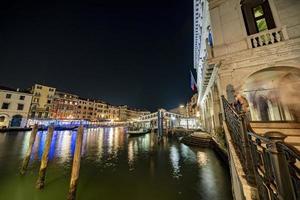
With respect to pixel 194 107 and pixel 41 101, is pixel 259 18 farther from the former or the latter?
pixel 41 101

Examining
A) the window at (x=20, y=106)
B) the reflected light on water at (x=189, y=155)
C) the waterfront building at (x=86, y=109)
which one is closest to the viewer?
the reflected light on water at (x=189, y=155)

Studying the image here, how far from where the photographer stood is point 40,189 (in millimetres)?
6680

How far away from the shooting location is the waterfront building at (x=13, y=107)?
114 feet

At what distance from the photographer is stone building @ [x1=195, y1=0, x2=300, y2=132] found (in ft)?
19.7

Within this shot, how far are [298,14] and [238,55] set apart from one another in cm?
292

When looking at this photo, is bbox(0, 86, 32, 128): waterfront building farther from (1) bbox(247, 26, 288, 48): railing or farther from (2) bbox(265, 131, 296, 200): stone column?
(1) bbox(247, 26, 288, 48): railing

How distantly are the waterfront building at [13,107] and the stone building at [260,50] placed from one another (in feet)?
162


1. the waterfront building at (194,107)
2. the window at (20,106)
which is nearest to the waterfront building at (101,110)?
the window at (20,106)

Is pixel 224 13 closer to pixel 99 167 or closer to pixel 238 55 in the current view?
pixel 238 55

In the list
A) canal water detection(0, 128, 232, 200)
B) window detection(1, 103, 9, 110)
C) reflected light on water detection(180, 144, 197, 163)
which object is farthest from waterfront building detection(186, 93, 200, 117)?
window detection(1, 103, 9, 110)

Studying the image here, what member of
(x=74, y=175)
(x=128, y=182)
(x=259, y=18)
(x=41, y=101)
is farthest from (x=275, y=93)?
(x=41, y=101)

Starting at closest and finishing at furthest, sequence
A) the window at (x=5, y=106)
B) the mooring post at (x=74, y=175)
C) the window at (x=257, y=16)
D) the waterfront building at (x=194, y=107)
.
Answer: the mooring post at (x=74, y=175), the window at (x=257, y=16), the window at (x=5, y=106), the waterfront building at (x=194, y=107)

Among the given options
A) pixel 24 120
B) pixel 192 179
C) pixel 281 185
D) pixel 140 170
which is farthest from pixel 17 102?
pixel 281 185

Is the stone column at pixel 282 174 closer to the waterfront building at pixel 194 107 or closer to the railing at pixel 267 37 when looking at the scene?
the railing at pixel 267 37
